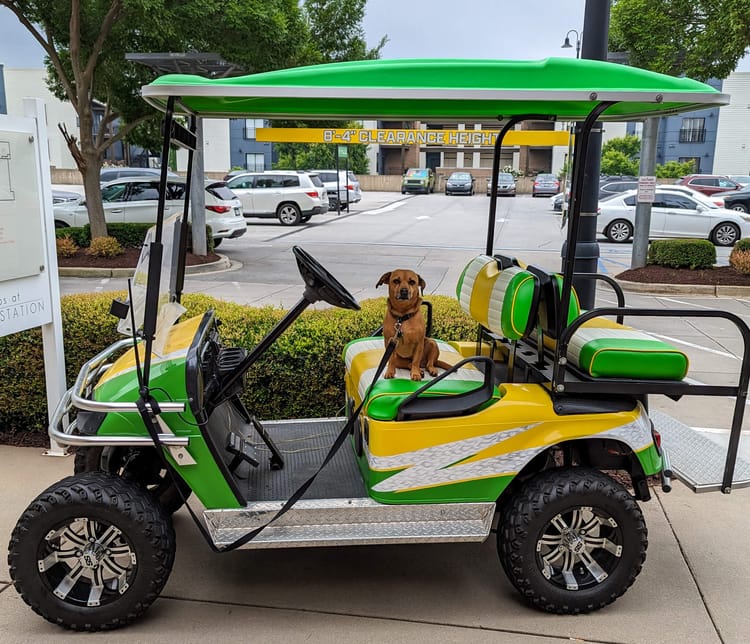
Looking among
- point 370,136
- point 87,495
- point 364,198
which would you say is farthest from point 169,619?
point 364,198

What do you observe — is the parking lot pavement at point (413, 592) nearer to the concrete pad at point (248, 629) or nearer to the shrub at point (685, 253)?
the concrete pad at point (248, 629)

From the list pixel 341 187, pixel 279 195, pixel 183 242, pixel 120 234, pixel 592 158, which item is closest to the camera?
pixel 183 242

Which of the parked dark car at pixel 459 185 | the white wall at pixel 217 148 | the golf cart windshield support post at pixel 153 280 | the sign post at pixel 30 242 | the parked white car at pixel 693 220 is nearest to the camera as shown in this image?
the golf cart windshield support post at pixel 153 280

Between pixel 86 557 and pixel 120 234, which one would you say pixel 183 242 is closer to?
pixel 86 557

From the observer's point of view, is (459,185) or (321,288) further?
(459,185)

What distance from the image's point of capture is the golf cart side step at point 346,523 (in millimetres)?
3104

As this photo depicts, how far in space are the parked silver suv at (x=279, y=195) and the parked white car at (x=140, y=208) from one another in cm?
610

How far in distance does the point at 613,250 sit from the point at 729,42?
7553 mm

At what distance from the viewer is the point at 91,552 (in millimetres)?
3014

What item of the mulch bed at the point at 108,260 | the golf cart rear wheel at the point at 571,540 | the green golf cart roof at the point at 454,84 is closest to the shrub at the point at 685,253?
the mulch bed at the point at 108,260

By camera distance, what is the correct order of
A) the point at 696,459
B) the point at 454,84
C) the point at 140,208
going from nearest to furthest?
the point at 454,84
the point at 696,459
the point at 140,208

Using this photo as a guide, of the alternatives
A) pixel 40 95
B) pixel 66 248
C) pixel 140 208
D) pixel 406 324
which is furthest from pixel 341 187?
pixel 40 95

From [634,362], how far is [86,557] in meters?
2.48

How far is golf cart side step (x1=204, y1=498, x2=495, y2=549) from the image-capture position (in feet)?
10.2
